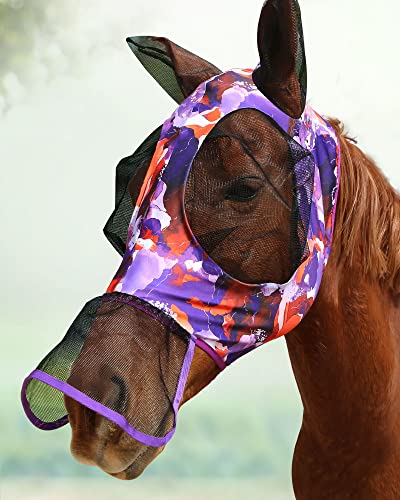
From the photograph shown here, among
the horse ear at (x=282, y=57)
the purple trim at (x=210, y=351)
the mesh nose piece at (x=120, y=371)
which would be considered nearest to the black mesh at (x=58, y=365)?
the mesh nose piece at (x=120, y=371)

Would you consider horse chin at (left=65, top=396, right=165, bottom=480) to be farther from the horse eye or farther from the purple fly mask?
the horse eye

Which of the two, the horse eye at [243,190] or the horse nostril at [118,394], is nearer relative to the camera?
the horse nostril at [118,394]

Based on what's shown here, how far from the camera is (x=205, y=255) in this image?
0.93 m

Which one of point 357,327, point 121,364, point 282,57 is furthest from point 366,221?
point 121,364

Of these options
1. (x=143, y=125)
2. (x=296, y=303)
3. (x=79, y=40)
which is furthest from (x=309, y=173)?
(x=79, y=40)

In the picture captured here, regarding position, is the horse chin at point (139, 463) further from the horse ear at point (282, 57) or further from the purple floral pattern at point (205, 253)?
the horse ear at point (282, 57)

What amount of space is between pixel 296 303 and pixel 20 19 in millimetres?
1982

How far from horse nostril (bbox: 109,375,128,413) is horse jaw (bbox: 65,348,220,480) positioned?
2cm

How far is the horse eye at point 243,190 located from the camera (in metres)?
0.94

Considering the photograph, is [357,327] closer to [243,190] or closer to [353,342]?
[353,342]

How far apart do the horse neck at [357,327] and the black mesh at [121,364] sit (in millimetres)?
259

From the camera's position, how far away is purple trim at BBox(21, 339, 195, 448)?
82cm

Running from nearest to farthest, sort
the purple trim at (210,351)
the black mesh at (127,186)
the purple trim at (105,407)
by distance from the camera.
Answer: the purple trim at (105,407), the purple trim at (210,351), the black mesh at (127,186)

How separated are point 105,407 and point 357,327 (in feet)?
1.31
